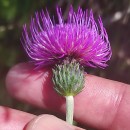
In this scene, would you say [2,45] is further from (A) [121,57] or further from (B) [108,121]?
(B) [108,121]

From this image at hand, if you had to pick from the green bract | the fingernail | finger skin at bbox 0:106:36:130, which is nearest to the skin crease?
finger skin at bbox 0:106:36:130

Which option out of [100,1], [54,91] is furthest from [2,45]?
[54,91]

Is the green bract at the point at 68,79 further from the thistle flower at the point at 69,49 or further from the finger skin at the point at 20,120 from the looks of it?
the finger skin at the point at 20,120

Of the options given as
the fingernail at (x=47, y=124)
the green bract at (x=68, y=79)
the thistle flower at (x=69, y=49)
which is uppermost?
the thistle flower at (x=69, y=49)

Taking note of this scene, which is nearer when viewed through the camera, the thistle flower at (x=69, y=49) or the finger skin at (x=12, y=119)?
the thistle flower at (x=69, y=49)

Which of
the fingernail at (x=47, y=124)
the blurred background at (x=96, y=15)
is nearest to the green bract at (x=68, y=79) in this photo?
the fingernail at (x=47, y=124)

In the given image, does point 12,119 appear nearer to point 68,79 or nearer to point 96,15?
point 68,79

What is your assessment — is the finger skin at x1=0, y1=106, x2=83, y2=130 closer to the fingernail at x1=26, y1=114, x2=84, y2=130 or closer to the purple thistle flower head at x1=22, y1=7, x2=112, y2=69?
the fingernail at x1=26, y1=114, x2=84, y2=130

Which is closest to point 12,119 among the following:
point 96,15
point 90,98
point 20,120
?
point 20,120
